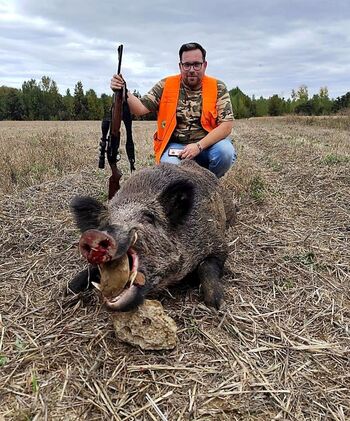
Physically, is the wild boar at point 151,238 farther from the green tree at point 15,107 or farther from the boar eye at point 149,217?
the green tree at point 15,107

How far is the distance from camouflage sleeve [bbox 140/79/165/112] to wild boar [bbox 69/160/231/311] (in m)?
1.93

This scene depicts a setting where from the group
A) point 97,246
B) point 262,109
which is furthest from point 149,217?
point 262,109

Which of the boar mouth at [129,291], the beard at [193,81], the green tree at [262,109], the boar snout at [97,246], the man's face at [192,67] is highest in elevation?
the man's face at [192,67]

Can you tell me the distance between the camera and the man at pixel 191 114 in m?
5.82

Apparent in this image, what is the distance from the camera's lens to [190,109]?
595 cm

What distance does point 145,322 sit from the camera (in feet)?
9.48

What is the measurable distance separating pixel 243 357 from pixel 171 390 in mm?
555

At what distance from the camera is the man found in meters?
5.82

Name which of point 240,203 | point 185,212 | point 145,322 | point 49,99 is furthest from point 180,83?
point 49,99

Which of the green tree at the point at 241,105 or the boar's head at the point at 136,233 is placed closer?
the boar's head at the point at 136,233

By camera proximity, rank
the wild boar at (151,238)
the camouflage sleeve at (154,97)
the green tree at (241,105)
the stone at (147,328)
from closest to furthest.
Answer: the wild boar at (151,238)
the stone at (147,328)
the camouflage sleeve at (154,97)
the green tree at (241,105)

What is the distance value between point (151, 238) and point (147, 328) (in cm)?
64

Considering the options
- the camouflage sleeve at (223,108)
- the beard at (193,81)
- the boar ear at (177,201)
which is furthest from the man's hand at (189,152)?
the boar ear at (177,201)

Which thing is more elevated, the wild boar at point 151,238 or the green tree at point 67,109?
the wild boar at point 151,238
